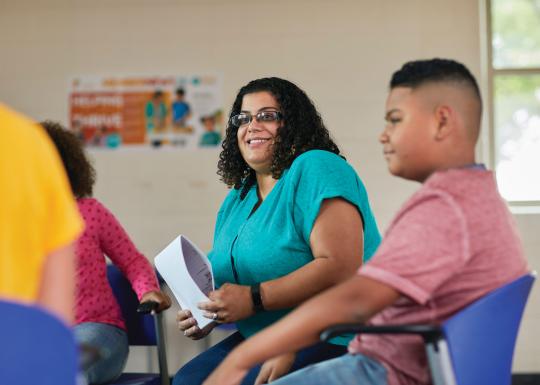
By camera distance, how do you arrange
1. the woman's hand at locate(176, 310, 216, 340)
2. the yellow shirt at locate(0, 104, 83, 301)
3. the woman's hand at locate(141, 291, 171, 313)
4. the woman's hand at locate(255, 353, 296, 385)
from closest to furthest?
1. the yellow shirt at locate(0, 104, 83, 301)
2. the woman's hand at locate(255, 353, 296, 385)
3. the woman's hand at locate(176, 310, 216, 340)
4. the woman's hand at locate(141, 291, 171, 313)

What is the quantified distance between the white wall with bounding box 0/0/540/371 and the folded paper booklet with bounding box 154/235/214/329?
226 centimetres

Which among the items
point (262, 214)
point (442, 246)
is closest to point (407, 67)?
point (442, 246)

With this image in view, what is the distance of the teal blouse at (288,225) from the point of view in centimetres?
200

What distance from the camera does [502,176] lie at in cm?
441

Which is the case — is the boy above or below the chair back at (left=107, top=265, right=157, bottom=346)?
above

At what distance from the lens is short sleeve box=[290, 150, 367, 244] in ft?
6.46

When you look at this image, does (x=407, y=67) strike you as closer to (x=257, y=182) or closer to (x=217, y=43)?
(x=257, y=182)

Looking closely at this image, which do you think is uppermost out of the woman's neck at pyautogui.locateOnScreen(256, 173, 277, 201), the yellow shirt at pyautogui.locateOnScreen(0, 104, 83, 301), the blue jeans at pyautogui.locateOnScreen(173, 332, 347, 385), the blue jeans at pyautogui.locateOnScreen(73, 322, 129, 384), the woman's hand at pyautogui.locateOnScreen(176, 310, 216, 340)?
the yellow shirt at pyautogui.locateOnScreen(0, 104, 83, 301)

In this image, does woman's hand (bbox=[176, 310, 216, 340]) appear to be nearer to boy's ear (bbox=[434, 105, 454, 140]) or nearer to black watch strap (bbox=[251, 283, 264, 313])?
black watch strap (bbox=[251, 283, 264, 313])

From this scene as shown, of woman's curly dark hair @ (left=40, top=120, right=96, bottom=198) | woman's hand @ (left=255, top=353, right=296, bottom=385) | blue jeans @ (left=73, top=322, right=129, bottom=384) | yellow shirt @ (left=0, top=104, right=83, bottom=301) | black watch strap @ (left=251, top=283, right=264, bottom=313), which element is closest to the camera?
yellow shirt @ (left=0, top=104, right=83, bottom=301)

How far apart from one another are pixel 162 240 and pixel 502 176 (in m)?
1.94

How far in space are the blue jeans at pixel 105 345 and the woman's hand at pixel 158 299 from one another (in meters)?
0.15

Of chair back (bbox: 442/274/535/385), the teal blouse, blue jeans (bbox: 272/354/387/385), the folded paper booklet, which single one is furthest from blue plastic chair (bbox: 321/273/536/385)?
the folded paper booklet

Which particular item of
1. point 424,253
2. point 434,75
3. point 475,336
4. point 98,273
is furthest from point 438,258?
point 98,273
